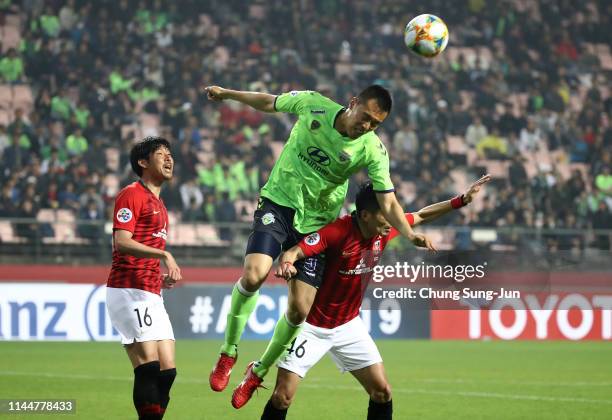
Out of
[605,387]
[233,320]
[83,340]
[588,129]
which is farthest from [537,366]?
[588,129]

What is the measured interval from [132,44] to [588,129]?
10.2 metres

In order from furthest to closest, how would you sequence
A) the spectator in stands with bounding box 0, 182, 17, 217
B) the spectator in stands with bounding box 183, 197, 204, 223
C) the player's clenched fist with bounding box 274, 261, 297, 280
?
the spectator in stands with bounding box 183, 197, 204, 223 < the spectator in stands with bounding box 0, 182, 17, 217 < the player's clenched fist with bounding box 274, 261, 297, 280

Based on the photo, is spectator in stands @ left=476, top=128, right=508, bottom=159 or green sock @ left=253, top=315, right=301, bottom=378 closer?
green sock @ left=253, top=315, right=301, bottom=378

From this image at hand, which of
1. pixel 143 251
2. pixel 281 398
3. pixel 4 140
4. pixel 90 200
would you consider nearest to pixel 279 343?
pixel 281 398

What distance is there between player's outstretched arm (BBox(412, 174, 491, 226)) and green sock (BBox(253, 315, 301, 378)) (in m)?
1.15

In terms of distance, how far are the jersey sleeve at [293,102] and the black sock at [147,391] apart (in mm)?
2087

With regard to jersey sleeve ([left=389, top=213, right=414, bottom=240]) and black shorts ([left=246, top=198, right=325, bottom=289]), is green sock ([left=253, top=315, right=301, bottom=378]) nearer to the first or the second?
black shorts ([left=246, top=198, right=325, bottom=289])

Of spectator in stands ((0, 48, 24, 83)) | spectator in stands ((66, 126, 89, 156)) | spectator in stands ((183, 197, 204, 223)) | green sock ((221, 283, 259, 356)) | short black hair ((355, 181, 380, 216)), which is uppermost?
spectator in stands ((0, 48, 24, 83))

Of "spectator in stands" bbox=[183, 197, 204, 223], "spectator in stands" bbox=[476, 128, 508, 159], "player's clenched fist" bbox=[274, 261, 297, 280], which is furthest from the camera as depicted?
"spectator in stands" bbox=[476, 128, 508, 159]

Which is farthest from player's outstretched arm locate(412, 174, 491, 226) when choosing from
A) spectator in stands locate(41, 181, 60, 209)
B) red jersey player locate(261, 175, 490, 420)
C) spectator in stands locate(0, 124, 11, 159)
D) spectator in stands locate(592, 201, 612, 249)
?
spectator in stands locate(592, 201, 612, 249)

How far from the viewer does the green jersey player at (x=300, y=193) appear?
7.73m

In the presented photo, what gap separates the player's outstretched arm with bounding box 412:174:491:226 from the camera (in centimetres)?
768

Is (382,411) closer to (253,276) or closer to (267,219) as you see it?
(253,276)

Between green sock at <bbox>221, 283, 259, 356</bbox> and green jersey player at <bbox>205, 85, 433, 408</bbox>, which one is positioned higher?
green jersey player at <bbox>205, 85, 433, 408</bbox>
